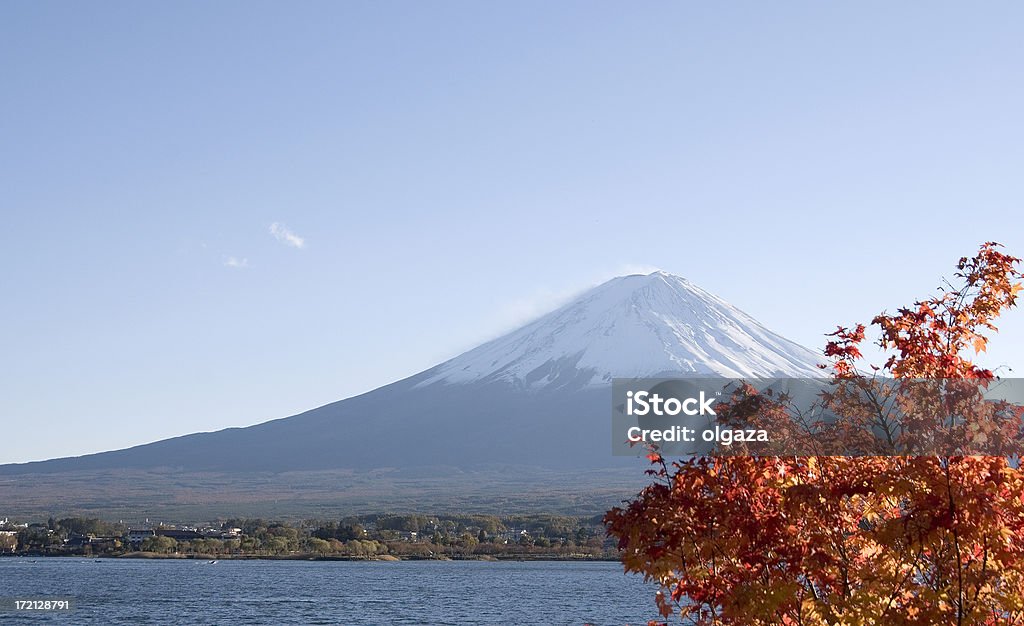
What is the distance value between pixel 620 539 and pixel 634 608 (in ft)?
164

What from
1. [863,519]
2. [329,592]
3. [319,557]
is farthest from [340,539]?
[863,519]

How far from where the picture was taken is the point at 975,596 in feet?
24.3

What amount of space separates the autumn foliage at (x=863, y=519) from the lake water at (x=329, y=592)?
39995mm

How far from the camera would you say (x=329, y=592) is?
214ft

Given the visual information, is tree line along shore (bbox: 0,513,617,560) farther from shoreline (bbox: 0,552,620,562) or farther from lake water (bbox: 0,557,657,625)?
lake water (bbox: 0,557,657,625)

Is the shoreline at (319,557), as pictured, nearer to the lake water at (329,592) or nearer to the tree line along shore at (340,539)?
the tree line along shore at (340,539)

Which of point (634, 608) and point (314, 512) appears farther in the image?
point (314, 512)

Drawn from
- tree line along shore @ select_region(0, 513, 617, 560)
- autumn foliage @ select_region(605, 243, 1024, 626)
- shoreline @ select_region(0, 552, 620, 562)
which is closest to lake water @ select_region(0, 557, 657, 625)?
shoreline @ select_region(0, 552, 620, 562)

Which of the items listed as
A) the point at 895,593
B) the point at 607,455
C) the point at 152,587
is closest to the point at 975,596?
the point at 895,593

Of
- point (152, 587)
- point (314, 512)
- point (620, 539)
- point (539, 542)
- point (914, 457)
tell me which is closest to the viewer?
point (914, 457)

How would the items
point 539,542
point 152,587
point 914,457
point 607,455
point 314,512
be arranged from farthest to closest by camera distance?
1. point 607,455
2. point 314,512
3. point 539,542
4. point 152,587
5. point 914,457

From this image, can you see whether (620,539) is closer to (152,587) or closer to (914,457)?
(914,457)

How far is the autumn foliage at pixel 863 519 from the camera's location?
721 cm

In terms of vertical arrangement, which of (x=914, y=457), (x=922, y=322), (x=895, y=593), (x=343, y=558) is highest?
(x=922, y=322)
